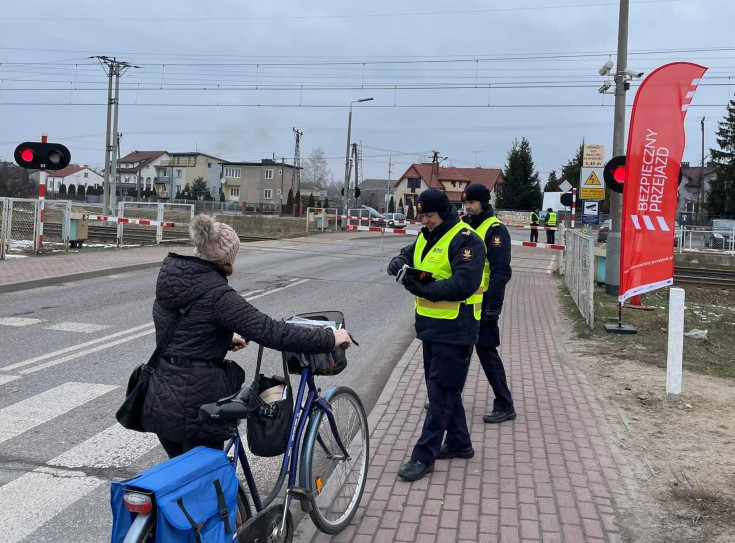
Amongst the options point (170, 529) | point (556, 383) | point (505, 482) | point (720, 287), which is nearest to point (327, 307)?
point (556, 383)

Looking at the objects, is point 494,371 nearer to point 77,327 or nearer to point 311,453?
→ point 311,453

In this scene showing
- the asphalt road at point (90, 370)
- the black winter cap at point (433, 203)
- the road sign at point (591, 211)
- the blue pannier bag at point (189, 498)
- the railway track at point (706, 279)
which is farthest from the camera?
the road sign at point (591, 211)

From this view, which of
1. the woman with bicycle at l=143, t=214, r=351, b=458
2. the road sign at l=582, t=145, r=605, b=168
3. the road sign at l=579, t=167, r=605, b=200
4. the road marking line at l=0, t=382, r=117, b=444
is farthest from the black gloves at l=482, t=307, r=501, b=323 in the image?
the road sign at l=582, t=145, r=605, b=168

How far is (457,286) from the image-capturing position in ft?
14.1

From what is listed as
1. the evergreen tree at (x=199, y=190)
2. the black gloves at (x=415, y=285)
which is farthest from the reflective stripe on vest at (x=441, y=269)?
the evergreen tree at (x=199, y=190)

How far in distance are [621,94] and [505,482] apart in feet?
37.9

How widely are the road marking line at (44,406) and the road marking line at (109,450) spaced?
601mm

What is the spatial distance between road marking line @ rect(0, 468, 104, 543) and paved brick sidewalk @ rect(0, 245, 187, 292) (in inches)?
359

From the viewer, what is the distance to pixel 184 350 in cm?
300

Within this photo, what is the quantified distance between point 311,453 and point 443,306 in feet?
4.58

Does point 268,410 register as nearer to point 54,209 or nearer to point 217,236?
point 217,236

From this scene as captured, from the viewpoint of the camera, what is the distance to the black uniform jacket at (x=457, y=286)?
4.32 metres

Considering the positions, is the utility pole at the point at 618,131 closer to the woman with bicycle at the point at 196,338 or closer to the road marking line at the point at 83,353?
the road marking line at the point at 83,353

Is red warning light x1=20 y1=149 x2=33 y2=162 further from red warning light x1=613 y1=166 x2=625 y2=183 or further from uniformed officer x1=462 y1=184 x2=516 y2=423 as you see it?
uniformed officer x1=462 y1=184 x2=516 y2=423
